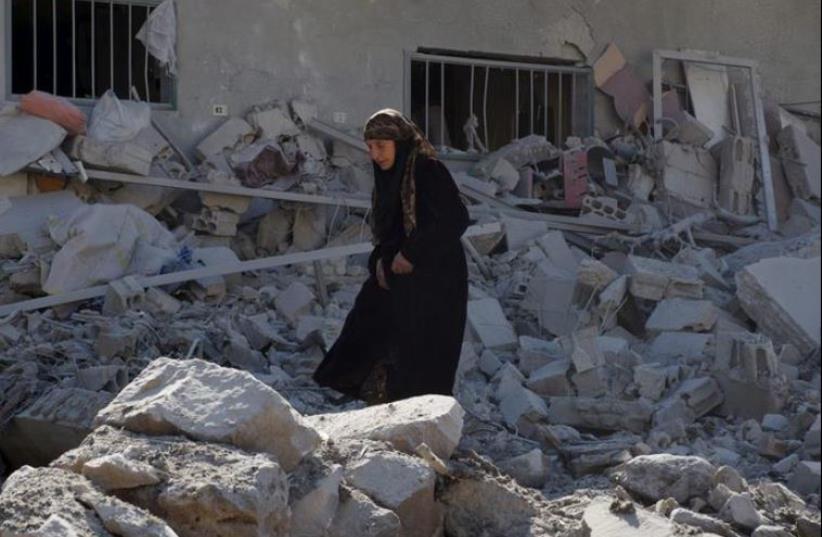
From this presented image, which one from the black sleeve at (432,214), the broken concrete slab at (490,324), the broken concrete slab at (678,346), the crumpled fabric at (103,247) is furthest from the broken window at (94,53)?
the black sleeve at (432,214)

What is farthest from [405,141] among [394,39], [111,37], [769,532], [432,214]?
[394,39]

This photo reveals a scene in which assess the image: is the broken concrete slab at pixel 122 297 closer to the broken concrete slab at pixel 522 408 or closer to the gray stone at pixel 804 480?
the broken concrete slab at pixel 522 408

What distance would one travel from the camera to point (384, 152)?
21.9 ft

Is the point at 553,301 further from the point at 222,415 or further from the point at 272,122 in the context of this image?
the point at 222,415

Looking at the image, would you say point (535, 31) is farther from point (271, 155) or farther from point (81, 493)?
point (81, 493)

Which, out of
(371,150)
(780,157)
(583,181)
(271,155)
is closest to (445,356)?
(371,150)

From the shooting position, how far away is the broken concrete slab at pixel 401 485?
481 cm

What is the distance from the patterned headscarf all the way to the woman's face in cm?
2

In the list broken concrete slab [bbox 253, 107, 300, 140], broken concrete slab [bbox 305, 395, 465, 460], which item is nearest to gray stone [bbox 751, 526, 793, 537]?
broken concrete slab [bbox 305, 395, 465, 460]

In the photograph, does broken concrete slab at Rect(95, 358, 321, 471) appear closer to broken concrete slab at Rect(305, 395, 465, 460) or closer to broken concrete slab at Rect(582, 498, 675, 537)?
broken concrete slab at Rect(305, 395, 465, 460)

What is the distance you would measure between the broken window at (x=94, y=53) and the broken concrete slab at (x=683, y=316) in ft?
11.9

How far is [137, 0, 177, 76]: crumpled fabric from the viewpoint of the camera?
1041cm

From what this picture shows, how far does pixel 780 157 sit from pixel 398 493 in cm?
843

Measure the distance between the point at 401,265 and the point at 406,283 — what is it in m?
0.12
